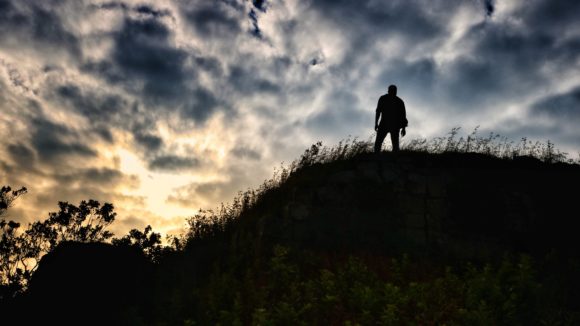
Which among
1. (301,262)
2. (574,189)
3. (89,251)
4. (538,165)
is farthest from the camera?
(538,165)

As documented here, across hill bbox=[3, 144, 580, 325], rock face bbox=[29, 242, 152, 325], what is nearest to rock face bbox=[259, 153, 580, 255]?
hill bbox=[3, 144, 580, 325]

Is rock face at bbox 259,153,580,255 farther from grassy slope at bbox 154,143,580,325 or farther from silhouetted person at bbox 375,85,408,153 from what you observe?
silhouetted person at bbox 375,85,408,153

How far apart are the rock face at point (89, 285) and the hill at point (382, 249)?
4.8 inches

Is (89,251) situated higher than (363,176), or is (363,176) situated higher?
(363,176)

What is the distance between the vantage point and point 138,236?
12641 mm

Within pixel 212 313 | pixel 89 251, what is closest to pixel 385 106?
pixel 212 313

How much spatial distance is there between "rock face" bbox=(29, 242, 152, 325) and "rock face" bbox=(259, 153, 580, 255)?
3.23 meters

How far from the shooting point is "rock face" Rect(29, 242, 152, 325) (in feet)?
29.9

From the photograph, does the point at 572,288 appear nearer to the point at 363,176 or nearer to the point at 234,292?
the point at 363,176

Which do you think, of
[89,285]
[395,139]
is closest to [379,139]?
[395,139]

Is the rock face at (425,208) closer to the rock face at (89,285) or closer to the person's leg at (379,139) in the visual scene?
the person's leg at (379,139)

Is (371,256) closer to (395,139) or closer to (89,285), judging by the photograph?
(395,139)

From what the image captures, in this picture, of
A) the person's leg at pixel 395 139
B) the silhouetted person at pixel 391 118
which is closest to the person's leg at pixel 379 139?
the silhouetted person at pixel 391 118

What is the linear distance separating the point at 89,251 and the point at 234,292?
4315 mm
